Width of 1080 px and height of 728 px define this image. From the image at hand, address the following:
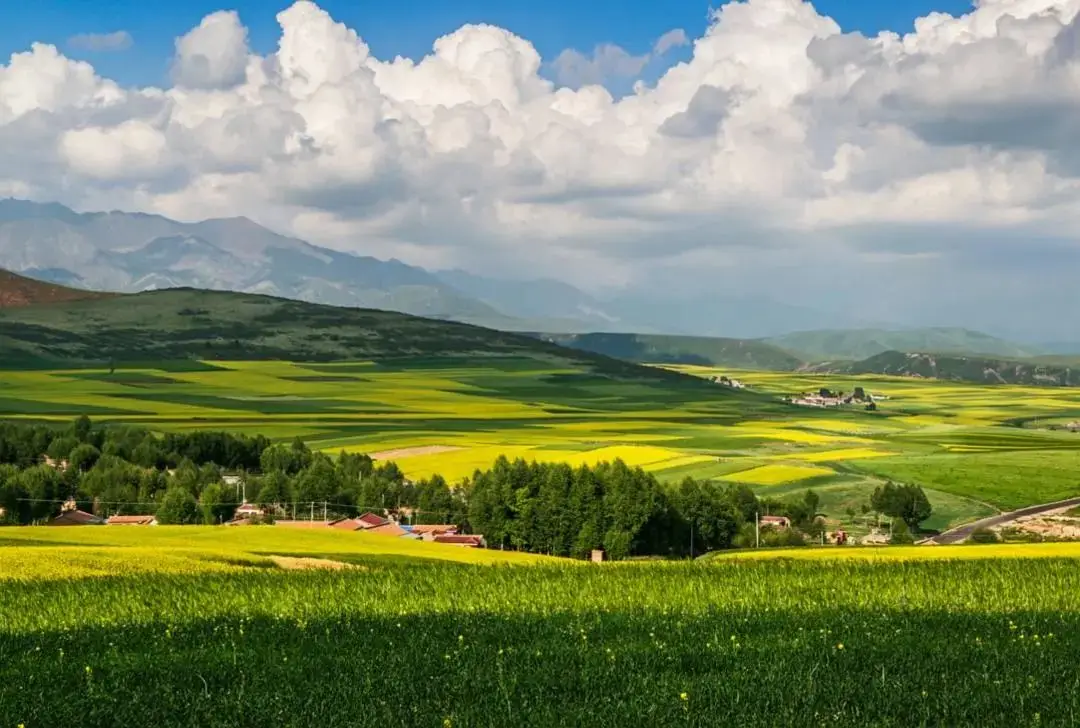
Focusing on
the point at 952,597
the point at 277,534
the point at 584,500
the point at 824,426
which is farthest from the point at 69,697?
the point at 824,426

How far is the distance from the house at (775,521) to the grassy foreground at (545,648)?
62.3 meters

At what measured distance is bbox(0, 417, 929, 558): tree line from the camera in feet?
287

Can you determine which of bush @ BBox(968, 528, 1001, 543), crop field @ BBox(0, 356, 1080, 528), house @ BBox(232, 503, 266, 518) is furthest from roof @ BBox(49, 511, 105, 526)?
bush @ BBox(968, 528, 1001, 543)

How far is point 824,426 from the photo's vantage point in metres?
185

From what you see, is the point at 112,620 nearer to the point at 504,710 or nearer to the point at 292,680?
the point at 292,680

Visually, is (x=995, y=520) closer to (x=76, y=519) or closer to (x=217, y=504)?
(x=217, y=504)

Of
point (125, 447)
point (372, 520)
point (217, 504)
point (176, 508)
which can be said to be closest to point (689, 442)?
point (372, 520)

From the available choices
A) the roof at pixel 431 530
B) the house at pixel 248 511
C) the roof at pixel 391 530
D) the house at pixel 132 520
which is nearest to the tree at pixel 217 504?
the house at pixel 248 511

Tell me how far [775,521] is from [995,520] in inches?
708

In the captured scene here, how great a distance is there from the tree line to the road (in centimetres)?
433

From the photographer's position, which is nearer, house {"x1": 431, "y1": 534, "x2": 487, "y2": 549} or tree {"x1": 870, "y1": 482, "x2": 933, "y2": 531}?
house {"x1": 431, "y1": 534, "x2": 487, "y2": 549}

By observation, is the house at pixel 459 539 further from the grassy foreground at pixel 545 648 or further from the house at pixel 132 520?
the grassy foreground at pixel 545 648

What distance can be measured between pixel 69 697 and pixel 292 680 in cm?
271

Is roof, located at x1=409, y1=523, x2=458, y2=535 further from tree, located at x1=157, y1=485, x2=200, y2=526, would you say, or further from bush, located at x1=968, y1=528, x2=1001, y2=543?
bush, located at x1=968, y1=528, x2=1001, y2=543
